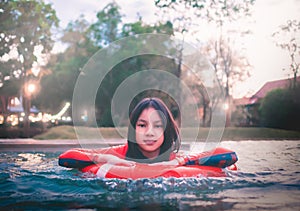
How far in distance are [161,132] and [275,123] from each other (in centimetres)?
1596

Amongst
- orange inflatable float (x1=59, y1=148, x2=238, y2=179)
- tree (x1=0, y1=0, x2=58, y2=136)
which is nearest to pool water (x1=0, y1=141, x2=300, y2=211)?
orange inflatable float (x1=59, y1=148, x2=238, y2=179)

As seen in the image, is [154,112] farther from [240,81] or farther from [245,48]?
[240,81]

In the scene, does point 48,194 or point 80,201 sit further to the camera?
point 48,194

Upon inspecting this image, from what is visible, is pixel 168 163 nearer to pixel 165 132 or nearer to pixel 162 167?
pixel 162 167

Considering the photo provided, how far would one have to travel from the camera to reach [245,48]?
772 inches

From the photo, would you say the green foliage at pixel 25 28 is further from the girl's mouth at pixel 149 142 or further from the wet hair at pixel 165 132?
the girl's mouth at pixel 149 142

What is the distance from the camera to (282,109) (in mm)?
18172

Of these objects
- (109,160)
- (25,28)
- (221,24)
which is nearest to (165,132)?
(109,160)

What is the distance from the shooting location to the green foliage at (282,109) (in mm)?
17750

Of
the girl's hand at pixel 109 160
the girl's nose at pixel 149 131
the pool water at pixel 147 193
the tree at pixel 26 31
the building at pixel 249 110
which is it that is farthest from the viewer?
the building at pixel 249 110

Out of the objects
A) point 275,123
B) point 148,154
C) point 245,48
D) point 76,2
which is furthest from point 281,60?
point 148,154

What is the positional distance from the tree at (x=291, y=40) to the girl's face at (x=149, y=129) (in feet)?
54.2

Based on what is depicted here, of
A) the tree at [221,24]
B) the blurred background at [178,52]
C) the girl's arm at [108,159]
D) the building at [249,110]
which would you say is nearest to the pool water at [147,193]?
the girl's arm at [108,159]

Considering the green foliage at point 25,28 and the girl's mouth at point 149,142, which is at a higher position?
the green foliage at point 25,28
